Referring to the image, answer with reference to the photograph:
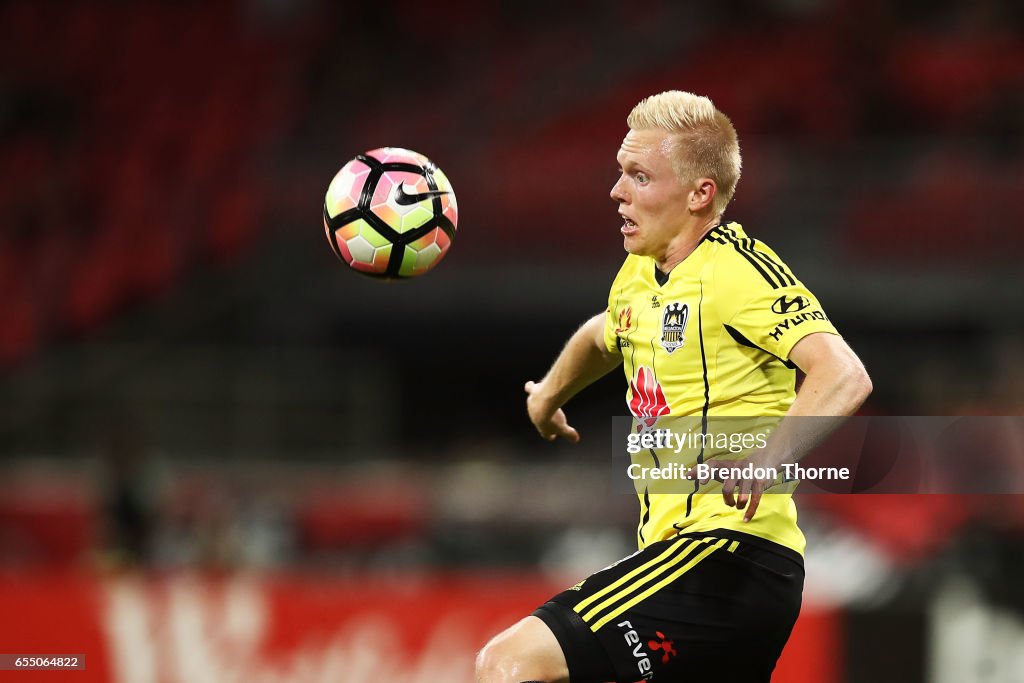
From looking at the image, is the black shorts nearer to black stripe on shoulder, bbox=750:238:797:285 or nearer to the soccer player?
the soccer player

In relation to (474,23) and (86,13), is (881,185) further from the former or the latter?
(86,13)

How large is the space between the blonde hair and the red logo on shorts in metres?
1.23

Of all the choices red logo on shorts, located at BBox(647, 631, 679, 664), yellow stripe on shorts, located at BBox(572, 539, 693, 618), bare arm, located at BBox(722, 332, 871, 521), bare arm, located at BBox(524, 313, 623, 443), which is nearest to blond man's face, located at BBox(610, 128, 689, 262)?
bare arm, located at BBox(524, 313, 623, 443)

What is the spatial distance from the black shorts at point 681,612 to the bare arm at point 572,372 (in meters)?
0.78

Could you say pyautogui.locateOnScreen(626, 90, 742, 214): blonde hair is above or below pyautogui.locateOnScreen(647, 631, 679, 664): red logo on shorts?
above

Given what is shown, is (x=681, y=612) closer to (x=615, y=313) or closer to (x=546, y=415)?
(x=615, y=313)

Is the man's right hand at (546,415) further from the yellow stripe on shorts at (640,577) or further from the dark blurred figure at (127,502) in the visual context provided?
the dark blurred figure at (127,502)

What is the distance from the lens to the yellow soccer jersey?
3.75 m

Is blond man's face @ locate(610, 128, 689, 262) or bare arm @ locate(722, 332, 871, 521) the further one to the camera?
blond man's face @ locate(610, 128, 689, 262)

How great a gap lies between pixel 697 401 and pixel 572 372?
2.23 ft

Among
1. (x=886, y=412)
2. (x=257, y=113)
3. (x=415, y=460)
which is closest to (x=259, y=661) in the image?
(x=415, y=460)

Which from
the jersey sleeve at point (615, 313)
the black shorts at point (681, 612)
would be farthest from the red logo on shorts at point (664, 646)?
the jersey sleeve at point (615, 313)

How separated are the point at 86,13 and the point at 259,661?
43.3 ft

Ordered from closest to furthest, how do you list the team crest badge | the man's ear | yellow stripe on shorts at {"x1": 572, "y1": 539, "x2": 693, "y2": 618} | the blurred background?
yellow stripe on shorts at {"x1": 572, "y1": 539, "x2": 693, "y2": 618}, the team crest badge, the man's ear, the blurred background
